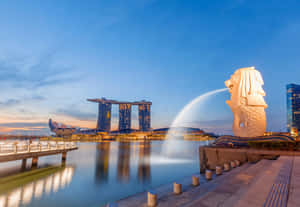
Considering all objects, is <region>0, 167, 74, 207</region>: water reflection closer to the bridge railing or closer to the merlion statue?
the bridge railing

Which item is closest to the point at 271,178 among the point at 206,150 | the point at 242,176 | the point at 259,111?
the point at 242,176

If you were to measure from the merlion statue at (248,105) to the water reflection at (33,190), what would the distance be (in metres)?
25.1

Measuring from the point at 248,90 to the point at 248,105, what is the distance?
7.90 feet

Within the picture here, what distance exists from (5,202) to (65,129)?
19405 cm

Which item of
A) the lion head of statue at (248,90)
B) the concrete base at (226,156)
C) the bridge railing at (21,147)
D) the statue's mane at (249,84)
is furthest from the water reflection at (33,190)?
the statue's mane at (249,84)

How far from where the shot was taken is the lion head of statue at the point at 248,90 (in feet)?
94.5

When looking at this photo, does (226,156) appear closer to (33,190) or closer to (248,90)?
(248,90)

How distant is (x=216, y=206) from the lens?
645cm

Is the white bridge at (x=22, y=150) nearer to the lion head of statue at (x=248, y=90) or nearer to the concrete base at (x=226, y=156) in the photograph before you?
the concrete base at (x=226, y=156)

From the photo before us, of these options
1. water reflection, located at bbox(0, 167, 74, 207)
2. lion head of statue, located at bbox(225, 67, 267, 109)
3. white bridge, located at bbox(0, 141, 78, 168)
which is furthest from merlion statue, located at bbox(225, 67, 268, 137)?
white bridge, located at bbox(0, 141, 78, 168)

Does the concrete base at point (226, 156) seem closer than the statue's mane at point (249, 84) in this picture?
Yes

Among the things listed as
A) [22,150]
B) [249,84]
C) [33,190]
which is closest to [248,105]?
[249,84]

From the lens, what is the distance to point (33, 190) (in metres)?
15.7

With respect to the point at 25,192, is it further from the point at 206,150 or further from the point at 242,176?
the point at 206,150
